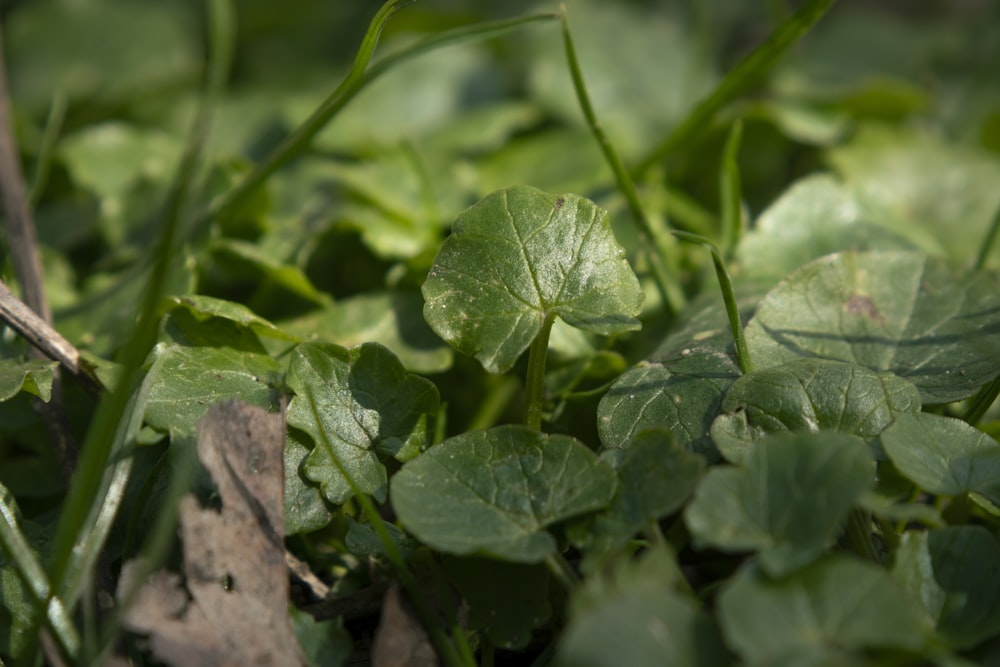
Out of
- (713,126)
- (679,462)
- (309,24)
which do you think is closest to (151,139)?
(309,24)

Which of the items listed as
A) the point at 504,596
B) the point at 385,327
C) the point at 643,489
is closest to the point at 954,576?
the point at 643,489

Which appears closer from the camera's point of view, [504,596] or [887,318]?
[504,596]

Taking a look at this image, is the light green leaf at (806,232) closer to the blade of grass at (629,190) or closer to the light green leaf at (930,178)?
the blade of grass at (629,190)

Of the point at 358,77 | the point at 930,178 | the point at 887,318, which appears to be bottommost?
the point at 930,178

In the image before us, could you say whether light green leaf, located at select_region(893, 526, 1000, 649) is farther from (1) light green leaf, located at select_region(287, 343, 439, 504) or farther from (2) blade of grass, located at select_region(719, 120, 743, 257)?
(2) blade of grass, located at select_region(719, 120, 743, 257)

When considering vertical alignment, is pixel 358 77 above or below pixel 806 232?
above

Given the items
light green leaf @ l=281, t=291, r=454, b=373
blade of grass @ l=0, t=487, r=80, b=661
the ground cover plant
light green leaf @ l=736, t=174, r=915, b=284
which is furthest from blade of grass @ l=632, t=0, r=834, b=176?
blade of grass @ l=0, t=487, r=80, b=661

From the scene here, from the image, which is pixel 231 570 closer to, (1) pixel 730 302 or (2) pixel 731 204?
(1) pixel 730 302
